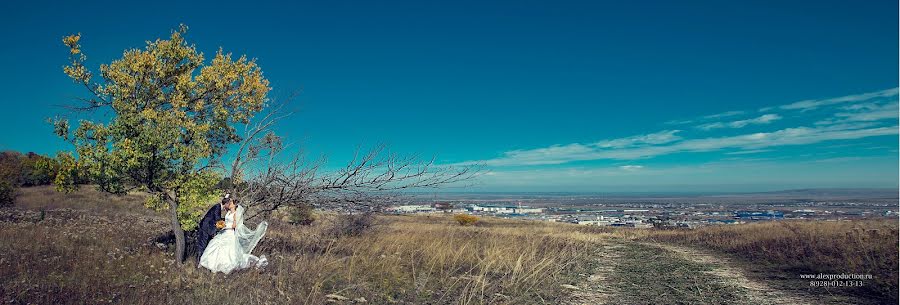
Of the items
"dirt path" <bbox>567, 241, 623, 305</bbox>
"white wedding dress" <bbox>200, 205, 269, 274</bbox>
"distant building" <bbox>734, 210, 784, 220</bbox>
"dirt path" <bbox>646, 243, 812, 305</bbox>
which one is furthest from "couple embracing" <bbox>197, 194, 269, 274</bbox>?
"distant building" <bbox>734, 210, 784, 220</bbox>

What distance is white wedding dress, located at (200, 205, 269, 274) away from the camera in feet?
30.8

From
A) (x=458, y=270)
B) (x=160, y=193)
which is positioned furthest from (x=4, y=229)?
(x=458, y=270)

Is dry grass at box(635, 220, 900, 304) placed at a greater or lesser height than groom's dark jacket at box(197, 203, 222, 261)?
lesser

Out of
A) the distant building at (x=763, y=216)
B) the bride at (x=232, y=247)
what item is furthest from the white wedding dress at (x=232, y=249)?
the distant building at (x=763, y=216)

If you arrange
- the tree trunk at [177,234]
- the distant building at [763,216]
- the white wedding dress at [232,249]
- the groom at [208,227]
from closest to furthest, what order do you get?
the white wedding dress at [232,249]
the tree trunk at [177,234]
the groom at [208,227]
the distant building at [763,216]

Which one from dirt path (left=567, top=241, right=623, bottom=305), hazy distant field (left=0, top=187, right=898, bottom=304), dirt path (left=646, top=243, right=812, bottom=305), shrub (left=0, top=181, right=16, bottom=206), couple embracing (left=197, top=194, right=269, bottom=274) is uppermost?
shrub (left=0, top=181, right=16, bottom=206)

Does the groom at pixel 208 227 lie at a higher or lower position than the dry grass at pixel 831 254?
higher

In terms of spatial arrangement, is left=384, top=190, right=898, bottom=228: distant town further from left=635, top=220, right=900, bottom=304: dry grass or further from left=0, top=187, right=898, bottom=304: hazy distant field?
left=635, top=220, right=900, bottom=304: dry grass

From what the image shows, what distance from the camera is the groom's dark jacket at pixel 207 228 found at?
33.1ft

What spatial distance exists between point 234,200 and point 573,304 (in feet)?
24.8

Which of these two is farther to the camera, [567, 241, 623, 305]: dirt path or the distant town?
the distant town

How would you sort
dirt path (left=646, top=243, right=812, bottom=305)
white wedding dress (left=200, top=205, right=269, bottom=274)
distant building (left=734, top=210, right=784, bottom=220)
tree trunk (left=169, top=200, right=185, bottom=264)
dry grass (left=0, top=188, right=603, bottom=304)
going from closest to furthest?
dry grass (left=0, top=188, right=603, bottom=304) → dirt path (left=646, top=243, right=812, bottom=305) → white wedding dress (left=200, top=205, right=269, bottom=274) → tree trunk (left=169, top=200, right=185, bottom=264) → distant building (left=734, top=210, right=784, bottom=220)

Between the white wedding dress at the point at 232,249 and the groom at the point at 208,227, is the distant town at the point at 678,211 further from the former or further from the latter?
the groom at the point at 208,227

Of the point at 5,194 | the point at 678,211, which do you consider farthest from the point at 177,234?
the point at 678,211
